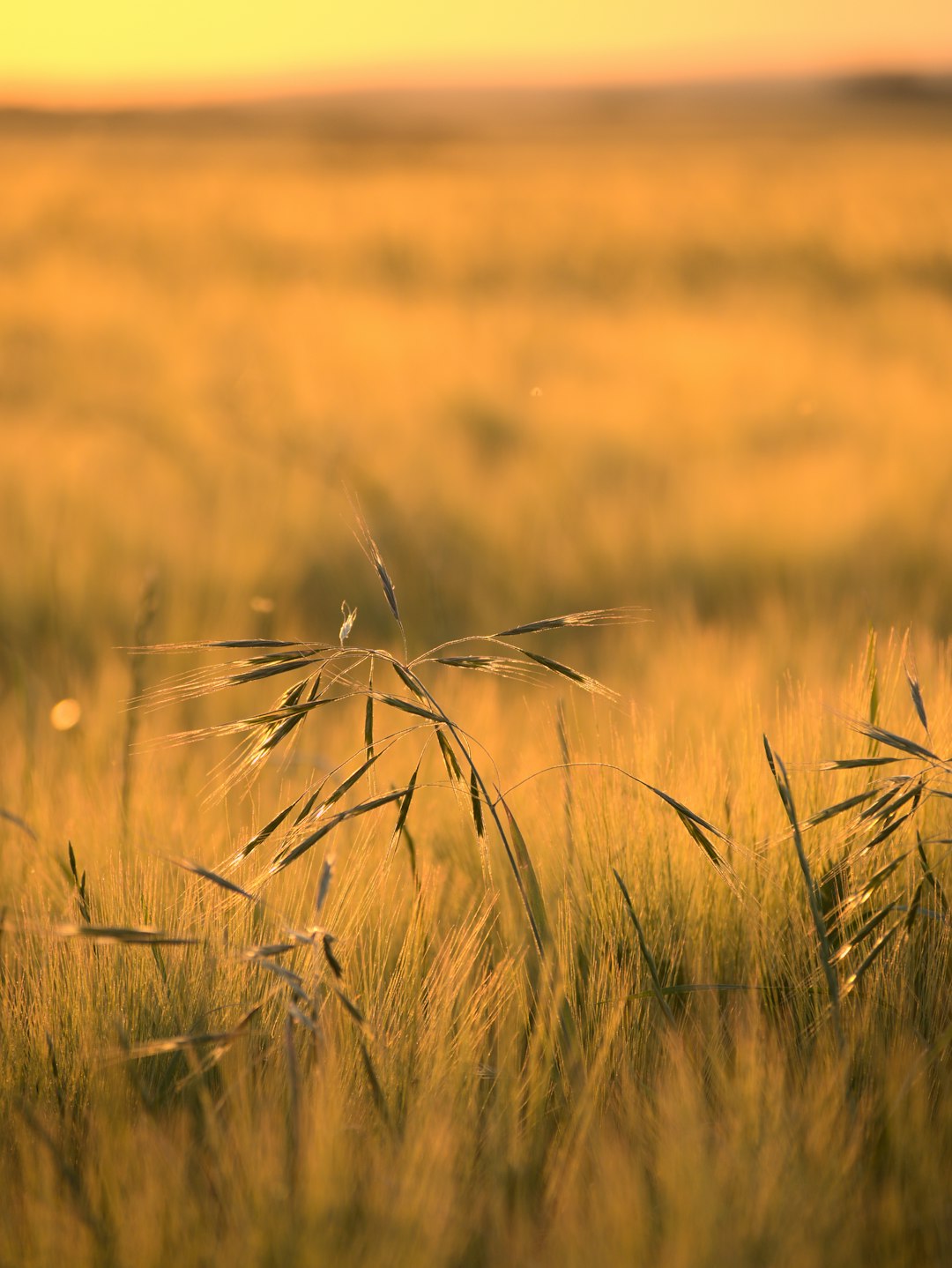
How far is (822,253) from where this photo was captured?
859 cm

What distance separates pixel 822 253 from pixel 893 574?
21.1ft

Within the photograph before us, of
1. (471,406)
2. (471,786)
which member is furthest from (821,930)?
(471,406)

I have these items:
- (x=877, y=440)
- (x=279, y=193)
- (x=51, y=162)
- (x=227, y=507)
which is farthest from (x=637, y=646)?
(x=51, y=162)

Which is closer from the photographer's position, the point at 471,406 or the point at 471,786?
the point at 471,786

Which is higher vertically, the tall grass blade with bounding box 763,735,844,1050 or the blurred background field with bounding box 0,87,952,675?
the blurred background field with bounding box 0,87,952,675

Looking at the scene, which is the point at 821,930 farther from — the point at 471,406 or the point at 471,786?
the point at 471,406

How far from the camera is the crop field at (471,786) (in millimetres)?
685

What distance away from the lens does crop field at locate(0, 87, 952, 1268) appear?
685 mm

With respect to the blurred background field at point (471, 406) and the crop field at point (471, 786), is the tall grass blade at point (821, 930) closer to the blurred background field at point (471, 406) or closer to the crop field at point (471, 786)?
the crop field at point (471, 786)

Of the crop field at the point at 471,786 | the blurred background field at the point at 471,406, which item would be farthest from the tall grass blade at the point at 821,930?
the blurred background field at the point at 471,406

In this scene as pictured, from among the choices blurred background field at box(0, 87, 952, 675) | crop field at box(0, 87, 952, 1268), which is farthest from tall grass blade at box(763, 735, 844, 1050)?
blurred background field at box(0, 87, 952, 675)

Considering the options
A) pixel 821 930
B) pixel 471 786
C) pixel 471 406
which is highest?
pixel 471 406

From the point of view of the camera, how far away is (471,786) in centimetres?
83

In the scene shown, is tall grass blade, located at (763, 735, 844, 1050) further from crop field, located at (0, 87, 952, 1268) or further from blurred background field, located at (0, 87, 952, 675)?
blurred background field, located at (0, 87, 952, 675)
